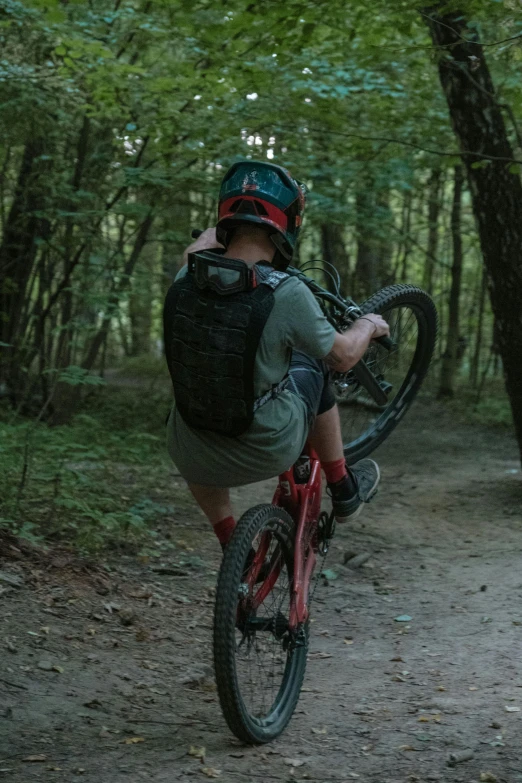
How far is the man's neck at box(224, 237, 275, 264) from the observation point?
3326 mm

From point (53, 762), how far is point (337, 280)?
2.39 meters

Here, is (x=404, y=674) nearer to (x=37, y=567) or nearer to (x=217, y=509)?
(x=217, y=509)

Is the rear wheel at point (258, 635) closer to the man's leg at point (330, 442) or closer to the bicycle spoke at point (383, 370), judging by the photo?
the man's leg at point (330, 442)

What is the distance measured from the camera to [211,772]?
3178mm

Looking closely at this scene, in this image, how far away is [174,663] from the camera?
4504mm

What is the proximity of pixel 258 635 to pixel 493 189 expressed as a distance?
509 cm

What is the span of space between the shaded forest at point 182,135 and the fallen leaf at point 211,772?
2639 millimetres

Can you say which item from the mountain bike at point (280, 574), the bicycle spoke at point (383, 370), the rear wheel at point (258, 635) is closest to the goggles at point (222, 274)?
the mountain bike at point (280, 574)

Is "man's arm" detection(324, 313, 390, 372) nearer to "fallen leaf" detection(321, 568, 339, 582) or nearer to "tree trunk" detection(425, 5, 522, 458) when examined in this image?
"fallen leaf" detection(321, 568, 339, 582)

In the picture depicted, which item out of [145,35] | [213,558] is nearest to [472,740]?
[213,558]

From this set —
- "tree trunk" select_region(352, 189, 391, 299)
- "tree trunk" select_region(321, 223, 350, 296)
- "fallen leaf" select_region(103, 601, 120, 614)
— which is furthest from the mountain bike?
"tree trunk" select_region(321, 223, 350, 296)

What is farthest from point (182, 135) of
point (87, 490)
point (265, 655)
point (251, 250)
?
point (265, 655)

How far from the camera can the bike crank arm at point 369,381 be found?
416 centimetres

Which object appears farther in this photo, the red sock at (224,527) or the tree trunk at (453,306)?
the tree trunk at (453,306)
